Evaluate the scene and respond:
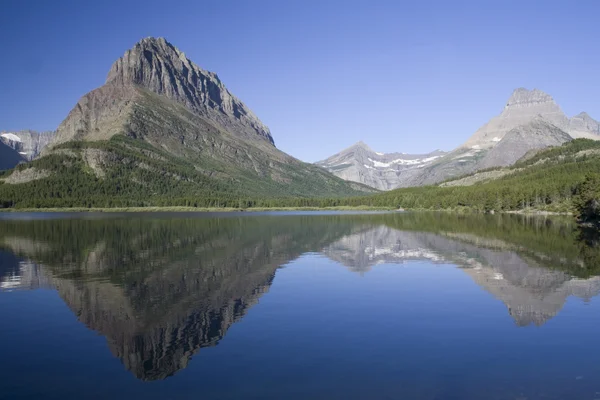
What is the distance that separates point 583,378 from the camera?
68.5ft

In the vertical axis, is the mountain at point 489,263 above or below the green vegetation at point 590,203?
below

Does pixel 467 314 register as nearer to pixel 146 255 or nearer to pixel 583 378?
pixel 583 378

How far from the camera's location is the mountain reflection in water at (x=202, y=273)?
1121 inches

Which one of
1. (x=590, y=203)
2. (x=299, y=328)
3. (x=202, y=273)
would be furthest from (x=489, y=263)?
(x=590, y=203)

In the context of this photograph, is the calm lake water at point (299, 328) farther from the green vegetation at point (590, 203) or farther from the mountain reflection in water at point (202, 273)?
the green vegetation at point (590, 203)

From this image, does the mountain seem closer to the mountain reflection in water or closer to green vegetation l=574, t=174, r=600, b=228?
the mountain reflection in water

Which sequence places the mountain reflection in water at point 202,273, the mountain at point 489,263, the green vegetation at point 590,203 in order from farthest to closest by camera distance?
the green vegetation at point 590,203, the mountain at point 489,263, the mountain reflection in water at point 202,273

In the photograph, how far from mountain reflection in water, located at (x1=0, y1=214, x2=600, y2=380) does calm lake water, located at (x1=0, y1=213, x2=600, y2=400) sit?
0.24m

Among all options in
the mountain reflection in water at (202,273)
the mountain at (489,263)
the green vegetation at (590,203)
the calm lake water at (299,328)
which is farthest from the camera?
the green vegetation at (590,203)

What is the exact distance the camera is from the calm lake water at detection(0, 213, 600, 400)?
2047 cm

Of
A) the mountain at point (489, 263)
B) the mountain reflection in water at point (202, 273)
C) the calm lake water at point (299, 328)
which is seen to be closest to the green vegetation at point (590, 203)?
the mountain reflection in water at point (202, 273)

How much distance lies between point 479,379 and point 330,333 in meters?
9.72

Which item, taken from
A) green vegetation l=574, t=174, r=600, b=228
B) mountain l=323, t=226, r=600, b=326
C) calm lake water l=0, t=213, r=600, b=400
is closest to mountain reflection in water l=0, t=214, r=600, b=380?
mountain l=323, t=226, r=600, b=326

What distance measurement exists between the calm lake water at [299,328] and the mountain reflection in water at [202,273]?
0.24m
